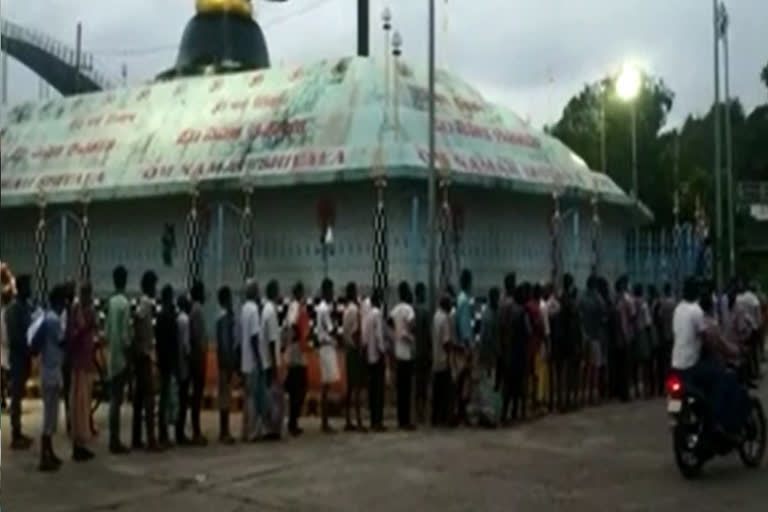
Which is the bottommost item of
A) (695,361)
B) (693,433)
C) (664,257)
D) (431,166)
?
(693,433)

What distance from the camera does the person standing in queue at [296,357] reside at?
40.5 feet

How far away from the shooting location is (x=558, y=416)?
46.9 feet

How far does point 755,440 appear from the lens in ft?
33.2

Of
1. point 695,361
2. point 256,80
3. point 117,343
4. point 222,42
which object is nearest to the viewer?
point 695,361

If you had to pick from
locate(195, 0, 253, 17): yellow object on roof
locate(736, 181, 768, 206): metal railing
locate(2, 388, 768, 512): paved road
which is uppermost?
locate(195, 0, 253, 17): yellow object on roof

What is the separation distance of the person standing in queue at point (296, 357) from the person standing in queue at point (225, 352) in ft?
2.06

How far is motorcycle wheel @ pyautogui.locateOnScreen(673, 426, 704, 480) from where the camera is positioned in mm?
9531

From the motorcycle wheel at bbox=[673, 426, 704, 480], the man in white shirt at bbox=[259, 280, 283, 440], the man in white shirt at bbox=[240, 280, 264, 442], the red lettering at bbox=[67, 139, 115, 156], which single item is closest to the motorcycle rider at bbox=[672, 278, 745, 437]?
the motorcycle wheel at bbox=[673, 426, 704, 480]

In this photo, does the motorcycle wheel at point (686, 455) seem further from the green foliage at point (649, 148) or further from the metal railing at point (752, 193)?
the metal railing at point (752, 193)

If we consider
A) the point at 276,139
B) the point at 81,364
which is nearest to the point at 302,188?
the point at 276,139

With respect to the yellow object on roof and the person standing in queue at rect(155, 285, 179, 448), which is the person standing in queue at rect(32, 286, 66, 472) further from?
the yellow object on roof

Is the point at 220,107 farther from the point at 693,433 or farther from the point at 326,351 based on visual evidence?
the point at 693,433

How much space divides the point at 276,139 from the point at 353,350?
5825 millimetres

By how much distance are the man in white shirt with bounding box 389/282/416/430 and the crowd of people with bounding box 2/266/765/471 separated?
0.01 m
